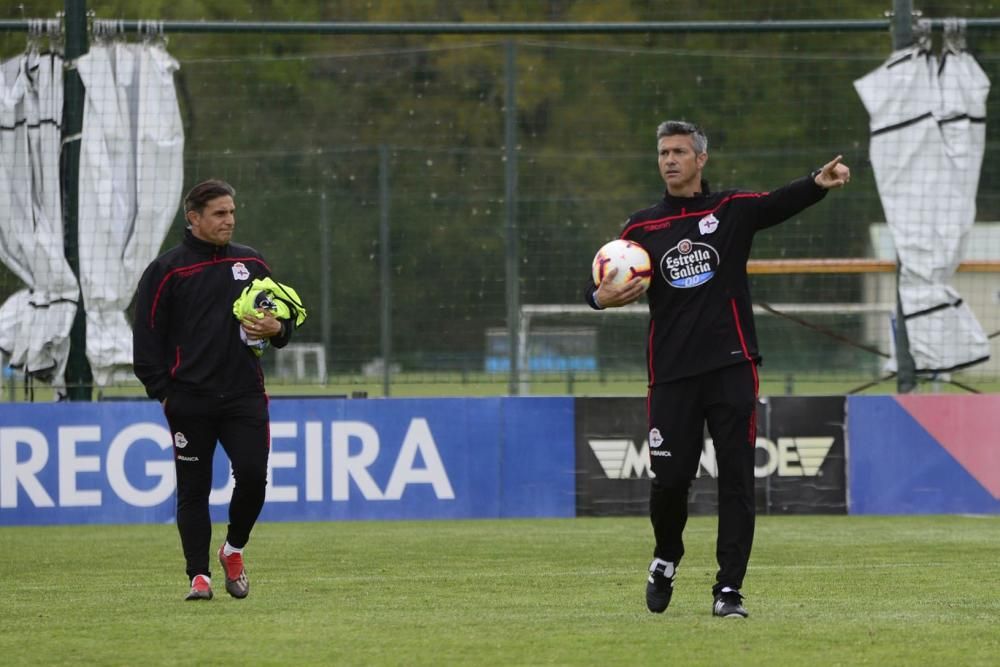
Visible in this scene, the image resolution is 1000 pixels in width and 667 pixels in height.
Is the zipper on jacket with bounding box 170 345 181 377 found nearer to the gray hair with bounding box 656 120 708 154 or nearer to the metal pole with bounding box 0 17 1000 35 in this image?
the gray hair with bounding box 656 120 708 154

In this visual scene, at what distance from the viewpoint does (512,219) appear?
13414 mm

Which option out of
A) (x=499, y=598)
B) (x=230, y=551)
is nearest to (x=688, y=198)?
(x=499, y=598)

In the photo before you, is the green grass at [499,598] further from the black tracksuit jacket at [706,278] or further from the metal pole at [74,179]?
the metal pole at [74,179]

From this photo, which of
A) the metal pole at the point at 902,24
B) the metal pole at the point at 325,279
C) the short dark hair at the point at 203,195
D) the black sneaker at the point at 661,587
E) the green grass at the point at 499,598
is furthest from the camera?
the metal pole at the point at 325,279

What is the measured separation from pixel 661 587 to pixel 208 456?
2260 millimetres

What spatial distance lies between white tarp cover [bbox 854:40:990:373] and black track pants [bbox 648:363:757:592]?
20.1 feet

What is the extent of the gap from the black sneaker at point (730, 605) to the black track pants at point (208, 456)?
2.31 metres

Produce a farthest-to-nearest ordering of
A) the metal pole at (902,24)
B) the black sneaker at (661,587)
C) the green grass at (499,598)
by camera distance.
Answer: the metal pole at (902,24), the black sneaker at (661,587), the green grass at (499,598)

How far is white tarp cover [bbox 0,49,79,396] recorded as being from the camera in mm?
12789

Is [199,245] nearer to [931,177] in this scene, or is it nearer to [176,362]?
[176,362]

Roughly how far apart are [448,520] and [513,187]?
103 inches

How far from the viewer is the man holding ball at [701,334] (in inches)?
284

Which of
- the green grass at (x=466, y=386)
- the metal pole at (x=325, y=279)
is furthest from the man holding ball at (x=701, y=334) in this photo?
the metal pole at (x=325, y=279)

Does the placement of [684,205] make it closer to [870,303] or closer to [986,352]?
[986,352]
